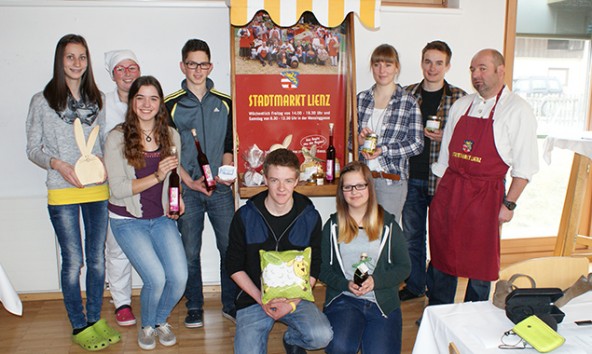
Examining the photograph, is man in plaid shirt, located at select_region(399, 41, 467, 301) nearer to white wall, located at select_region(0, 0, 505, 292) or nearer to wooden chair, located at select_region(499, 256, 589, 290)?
white wall, located at select_region(0, 0, 505, 292)

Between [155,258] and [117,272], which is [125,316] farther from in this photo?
[155,258]

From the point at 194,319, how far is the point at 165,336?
0.98ft

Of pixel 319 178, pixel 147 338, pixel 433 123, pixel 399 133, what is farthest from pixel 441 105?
pixel 147 338

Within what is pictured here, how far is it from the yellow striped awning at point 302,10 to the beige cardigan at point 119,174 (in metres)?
0.94

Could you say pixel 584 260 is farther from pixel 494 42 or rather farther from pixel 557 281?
pixel 494 42

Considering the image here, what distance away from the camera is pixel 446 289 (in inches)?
117

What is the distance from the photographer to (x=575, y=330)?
5.14 feet

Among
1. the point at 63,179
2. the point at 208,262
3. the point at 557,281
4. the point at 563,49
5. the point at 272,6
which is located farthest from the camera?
the point at 563,49

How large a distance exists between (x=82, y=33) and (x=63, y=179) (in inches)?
45.2

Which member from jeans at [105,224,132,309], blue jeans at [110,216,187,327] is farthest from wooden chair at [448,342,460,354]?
jeans at [105,224,132,309]

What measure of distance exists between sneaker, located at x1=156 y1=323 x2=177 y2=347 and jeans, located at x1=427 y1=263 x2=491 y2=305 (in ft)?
4.95

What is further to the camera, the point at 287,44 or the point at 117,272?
the point at 287,44

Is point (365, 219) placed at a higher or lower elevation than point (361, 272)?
higher

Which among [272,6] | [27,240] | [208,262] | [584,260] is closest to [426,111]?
[272,6]
